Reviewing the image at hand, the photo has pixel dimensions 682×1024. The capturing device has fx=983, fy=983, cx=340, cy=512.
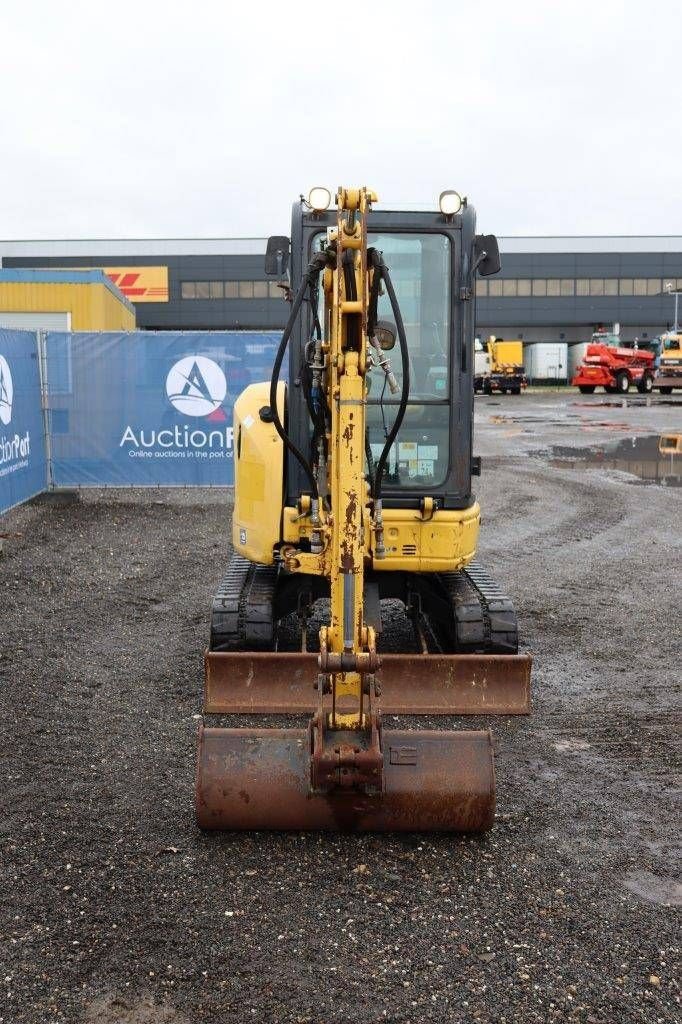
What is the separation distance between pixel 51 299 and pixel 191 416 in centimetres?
2339

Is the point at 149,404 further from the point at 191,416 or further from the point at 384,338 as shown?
the point at 384,338

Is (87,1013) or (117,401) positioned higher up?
(117,401)

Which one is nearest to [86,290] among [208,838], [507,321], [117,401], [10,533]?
[117,401]

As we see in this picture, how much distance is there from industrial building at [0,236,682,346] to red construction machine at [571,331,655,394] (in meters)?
23.6

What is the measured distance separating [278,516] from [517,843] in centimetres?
266

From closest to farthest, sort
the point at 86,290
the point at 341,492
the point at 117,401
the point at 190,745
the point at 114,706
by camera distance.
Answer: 1. the point at 341,492
2. the point at 190,745
3. the point at 114,706
4. the point at 117,401
5. the point at 86,290

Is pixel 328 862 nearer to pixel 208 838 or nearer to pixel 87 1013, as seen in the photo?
pixel 208 838

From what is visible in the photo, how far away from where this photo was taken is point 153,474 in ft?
45.8

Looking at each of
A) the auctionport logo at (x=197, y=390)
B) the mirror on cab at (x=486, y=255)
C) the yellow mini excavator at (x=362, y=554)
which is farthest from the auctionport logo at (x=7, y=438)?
the mirror on cab at (x=486, y=255)

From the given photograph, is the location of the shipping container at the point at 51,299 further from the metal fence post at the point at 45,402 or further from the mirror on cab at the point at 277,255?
the mirror on cab at the point at 277,255

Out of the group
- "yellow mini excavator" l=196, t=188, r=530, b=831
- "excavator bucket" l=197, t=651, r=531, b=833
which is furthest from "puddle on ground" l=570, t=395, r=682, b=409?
"excavator bucket" l=197, t=651, r=531, b=833

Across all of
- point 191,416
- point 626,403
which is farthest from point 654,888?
point 626,403

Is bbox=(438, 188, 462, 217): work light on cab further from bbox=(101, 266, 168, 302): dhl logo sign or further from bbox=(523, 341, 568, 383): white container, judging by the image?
bbox=(101, 266, 168, 302): dhl logo sign

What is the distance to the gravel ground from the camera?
3.40m
